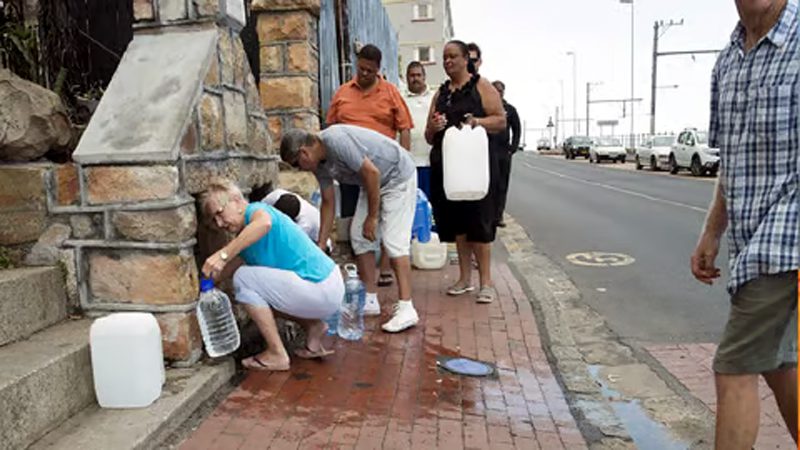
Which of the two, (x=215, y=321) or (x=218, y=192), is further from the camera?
(x=215, y=321)

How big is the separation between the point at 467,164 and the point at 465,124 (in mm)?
315

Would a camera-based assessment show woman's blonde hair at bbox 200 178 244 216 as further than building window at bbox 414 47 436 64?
No

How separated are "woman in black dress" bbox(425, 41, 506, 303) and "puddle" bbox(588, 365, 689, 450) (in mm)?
1648

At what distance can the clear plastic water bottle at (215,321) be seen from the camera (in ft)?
11.7

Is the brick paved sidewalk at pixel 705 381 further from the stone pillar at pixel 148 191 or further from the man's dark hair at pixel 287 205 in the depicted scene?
the stone pillar at pixel 148 191

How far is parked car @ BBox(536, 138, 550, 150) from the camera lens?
243 feet

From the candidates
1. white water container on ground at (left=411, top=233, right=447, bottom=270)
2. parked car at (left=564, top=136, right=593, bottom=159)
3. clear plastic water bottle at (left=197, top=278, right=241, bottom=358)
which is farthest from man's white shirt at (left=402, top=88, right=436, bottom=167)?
parked car at (left=564, top=136, right=593, bottom=159)

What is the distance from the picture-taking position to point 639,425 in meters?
3.59

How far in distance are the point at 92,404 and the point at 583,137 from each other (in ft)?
156

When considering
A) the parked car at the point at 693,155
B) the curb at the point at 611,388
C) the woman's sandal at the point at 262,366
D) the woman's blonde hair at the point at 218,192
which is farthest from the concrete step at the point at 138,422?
the parked car at the point at 693,155

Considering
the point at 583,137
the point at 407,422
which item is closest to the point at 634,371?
the point at 407,422

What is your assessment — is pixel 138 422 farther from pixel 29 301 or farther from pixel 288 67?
pixel 288 67

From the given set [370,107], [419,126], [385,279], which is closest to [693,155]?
[419,126]

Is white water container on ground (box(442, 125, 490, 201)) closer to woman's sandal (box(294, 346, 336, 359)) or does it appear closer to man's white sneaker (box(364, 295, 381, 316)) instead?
man's white sneaker (box(364, 295, 381, 316))
